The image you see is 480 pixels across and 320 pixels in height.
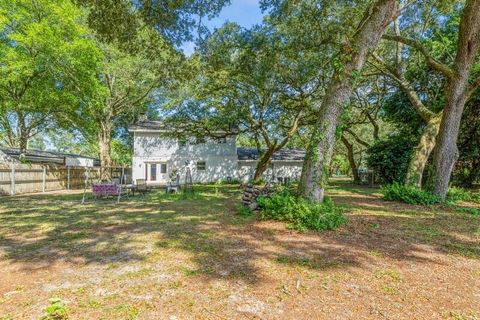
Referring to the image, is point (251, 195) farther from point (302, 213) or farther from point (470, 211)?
point (470, 211)

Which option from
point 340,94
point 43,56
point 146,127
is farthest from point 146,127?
point 340,94

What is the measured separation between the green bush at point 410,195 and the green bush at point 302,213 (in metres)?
4.47

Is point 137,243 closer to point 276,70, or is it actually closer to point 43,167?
point 276,70

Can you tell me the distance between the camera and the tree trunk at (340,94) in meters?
6.57

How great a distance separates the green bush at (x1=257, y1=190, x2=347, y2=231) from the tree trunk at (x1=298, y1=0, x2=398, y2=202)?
31 centimetres

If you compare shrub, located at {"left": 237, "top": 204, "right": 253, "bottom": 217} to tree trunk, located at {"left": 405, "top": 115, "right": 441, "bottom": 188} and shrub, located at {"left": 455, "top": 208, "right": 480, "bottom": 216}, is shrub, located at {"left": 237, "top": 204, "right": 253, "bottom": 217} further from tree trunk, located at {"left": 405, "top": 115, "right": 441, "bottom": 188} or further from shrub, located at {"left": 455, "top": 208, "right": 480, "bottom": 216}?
tree trunk, located at {"left": 405, "top": 115, "right": 441, "bottom": 188}

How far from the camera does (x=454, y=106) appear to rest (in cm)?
910

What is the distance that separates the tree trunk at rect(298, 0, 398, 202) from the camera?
259 inches

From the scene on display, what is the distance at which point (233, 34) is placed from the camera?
38.9 ft

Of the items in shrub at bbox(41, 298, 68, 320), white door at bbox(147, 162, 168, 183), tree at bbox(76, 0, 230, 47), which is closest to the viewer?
shrub at bbox(41, 298, 68, 320)

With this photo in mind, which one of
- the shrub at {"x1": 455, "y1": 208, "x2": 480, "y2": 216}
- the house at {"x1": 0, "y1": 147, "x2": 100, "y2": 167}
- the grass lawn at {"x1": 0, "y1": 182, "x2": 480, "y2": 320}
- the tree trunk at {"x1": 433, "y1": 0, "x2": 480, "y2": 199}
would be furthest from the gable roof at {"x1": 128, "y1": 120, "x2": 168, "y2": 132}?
the shrub at {"x1": 455, "y1": 208, "x2": 480, "y2": 216}

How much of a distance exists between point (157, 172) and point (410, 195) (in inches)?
740

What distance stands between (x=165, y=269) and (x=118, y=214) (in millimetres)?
5230

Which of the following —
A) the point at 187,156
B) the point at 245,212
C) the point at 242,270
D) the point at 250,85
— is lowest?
the point at 242,270
